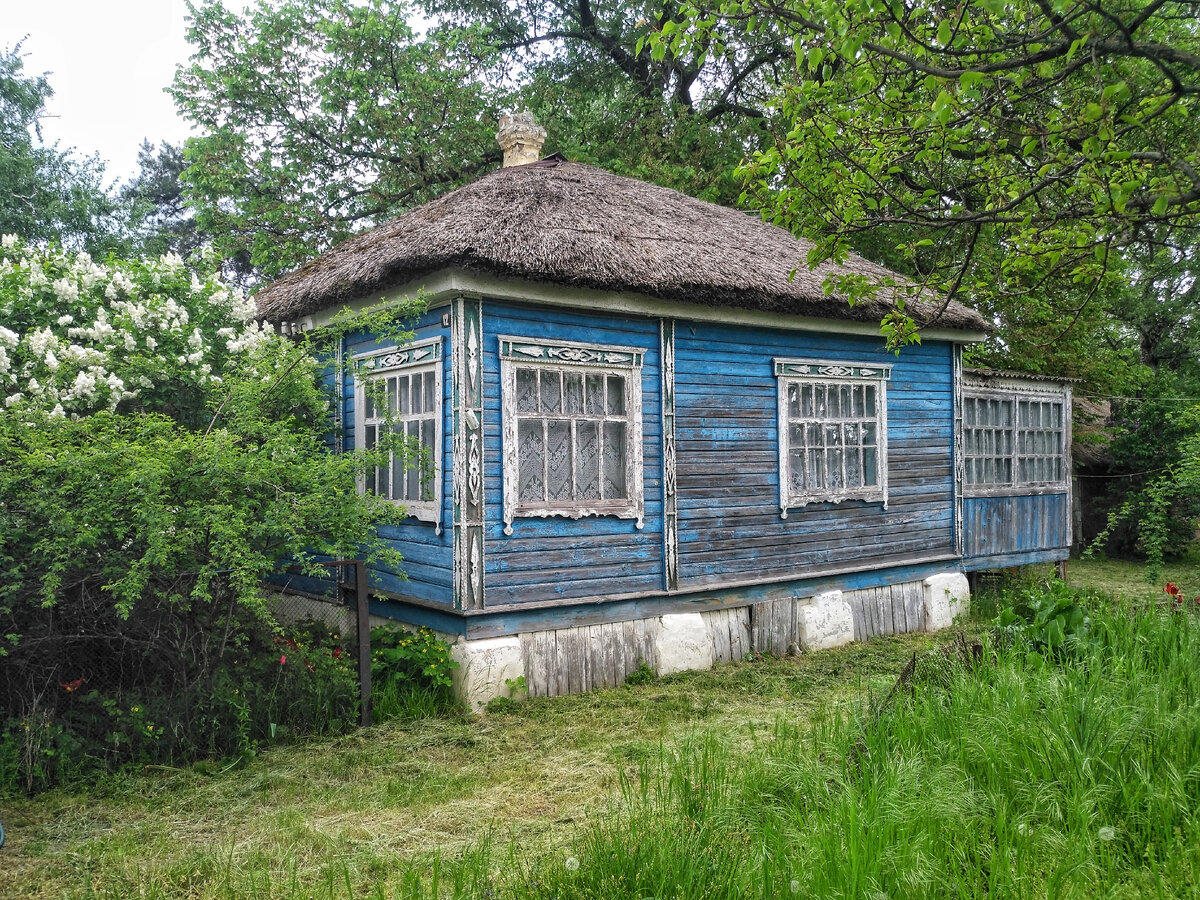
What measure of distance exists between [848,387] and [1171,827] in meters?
6.28

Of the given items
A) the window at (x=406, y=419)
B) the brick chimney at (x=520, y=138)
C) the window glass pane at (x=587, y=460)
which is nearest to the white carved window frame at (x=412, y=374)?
the window at (x=406, y=419)

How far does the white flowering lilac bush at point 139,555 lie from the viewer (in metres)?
4.91

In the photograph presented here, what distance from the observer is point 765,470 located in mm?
8555

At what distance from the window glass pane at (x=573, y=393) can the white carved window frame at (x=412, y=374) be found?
0.99 metres

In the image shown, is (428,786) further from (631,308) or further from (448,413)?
(631,308)

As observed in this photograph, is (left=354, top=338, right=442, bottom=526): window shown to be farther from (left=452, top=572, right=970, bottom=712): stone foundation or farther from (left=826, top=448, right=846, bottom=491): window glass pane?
(left=826, top=448, right=846, bottom=491): window glass pane

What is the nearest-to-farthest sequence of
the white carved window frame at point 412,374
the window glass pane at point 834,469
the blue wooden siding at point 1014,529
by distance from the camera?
1. the white carved window frame at point 412,374
2. the window glass pane at point 834,469
3. the blue wooden siding at point 1014,529

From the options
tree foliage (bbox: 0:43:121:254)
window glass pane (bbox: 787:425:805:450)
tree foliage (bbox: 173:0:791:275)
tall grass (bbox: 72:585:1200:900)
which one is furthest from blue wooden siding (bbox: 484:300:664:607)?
tree foliage (bbox: 0:43:121:254)

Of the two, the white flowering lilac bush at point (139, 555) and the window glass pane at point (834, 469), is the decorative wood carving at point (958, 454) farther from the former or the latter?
the white flowering lilac bush at point (139, 555)

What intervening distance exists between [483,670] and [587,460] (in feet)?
6.17

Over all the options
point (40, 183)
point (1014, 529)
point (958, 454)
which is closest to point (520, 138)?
point (958, 454)

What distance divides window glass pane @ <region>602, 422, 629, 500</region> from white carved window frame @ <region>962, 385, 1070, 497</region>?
4867 mm

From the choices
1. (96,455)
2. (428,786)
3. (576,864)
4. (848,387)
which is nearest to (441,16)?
(848,387)

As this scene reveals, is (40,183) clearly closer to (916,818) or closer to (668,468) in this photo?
(668,468)
